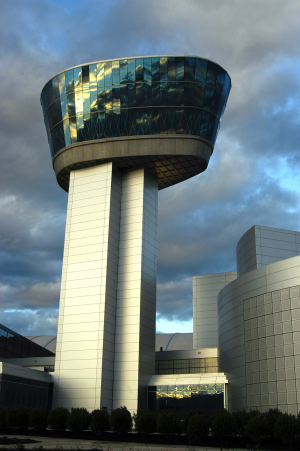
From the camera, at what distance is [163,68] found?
169 feet

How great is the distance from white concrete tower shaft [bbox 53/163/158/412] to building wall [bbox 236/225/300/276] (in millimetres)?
15590

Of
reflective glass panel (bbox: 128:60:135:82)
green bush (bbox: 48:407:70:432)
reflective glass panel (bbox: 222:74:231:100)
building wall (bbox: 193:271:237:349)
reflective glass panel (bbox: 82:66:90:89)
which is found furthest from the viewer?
building wall (bbox: 193:271:237:349)

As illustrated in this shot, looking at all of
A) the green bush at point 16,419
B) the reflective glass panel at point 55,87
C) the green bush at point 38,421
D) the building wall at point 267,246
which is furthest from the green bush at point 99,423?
the reflective glass panel at point 55,87

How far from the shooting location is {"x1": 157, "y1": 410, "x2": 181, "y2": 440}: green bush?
30.0 meters

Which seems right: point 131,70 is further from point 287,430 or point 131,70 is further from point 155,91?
point 287,430

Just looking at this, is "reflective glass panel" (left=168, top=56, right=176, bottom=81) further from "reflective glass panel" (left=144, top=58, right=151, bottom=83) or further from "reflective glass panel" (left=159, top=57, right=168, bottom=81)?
"reflective glass panel" (left=144, top=58, right=151, bottom=83)

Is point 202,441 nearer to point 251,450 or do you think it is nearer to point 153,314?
point 251,450

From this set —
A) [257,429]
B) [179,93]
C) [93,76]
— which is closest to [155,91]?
[179,93]

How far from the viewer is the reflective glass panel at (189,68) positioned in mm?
51394

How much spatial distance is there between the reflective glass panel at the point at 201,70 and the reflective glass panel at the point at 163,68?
3327 millimetres

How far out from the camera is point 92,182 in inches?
2119

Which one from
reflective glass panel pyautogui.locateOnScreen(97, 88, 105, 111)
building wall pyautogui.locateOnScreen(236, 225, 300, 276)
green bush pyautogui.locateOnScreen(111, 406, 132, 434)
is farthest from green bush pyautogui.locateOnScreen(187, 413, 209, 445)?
reflective glass panel pyautogui.locateOnScreen(97, 88, 105, 111)

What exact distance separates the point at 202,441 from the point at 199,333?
5042cm

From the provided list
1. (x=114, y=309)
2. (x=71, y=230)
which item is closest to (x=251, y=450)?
(x=114, y=309)
